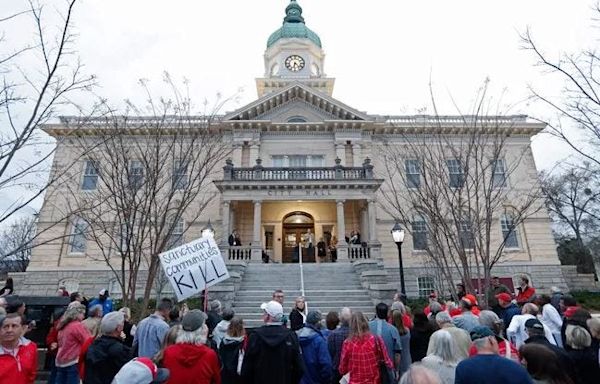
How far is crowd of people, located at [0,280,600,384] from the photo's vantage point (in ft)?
10.1

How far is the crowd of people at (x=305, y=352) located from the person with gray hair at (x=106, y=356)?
1cm

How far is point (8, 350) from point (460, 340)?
499 cm

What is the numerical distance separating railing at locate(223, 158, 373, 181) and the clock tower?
13682 mm

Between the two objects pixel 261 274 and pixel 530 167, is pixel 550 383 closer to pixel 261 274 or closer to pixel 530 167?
pixel 261 274

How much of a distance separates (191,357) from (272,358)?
1.00 metres

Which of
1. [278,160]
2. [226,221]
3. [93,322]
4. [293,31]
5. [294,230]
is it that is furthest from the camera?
[293,31]

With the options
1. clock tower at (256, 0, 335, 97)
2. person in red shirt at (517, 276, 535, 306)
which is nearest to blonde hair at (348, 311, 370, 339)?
person in red shirt at (517, 276, 535, 306)

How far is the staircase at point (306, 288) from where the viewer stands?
14731 mm

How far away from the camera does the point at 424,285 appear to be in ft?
76.8

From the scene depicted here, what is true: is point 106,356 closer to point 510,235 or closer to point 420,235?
point 420,235

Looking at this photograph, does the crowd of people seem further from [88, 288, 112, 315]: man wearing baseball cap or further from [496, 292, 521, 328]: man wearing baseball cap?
[88, 288, 112, 315]: man wearing baseball cap

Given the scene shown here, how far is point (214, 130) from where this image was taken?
25.7m

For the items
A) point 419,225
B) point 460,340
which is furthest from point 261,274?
point 460,340

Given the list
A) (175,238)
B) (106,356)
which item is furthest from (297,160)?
(106,356)
